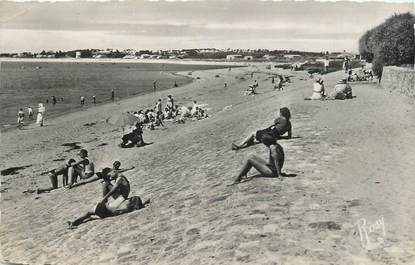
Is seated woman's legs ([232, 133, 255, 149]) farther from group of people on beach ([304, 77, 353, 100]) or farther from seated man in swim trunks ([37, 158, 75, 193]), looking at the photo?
group of people on beach ([304, 77, 353, 100])

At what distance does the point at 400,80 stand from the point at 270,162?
13.3 m

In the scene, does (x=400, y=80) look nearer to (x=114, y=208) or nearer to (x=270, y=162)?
(x=270, y=162)

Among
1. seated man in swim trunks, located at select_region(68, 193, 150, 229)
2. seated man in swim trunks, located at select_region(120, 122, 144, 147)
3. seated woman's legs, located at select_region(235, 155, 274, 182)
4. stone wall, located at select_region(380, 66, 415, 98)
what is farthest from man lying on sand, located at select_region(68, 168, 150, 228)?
stone wall, located at select_region(380, 66, 415, 98)

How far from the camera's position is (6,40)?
15625mm

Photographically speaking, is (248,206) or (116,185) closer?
(248,206)

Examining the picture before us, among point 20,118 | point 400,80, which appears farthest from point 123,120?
point 20,118

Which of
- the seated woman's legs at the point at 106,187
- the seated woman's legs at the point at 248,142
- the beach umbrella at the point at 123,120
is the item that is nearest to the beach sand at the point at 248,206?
the seated woman's legs at the point at 248,142

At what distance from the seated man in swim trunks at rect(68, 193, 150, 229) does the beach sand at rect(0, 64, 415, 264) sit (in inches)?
6.1

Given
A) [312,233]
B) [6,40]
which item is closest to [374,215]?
[312,233]

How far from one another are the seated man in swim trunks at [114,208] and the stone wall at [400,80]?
12451mm

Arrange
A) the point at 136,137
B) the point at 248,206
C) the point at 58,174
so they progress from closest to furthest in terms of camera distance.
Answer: the point at 248,206
the point at 58,174
the point at 136,137

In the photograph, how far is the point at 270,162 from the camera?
32.4 ft

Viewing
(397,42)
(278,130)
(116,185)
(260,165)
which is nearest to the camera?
(260,165)

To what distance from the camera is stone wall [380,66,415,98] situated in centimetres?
1859
